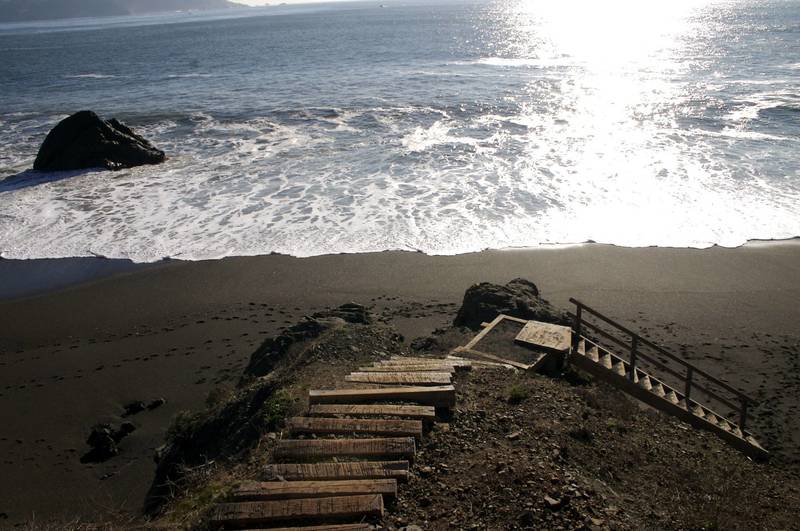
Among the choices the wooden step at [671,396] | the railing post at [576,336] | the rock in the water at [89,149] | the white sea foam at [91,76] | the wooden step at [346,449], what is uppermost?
the white sea foam at [91,76]

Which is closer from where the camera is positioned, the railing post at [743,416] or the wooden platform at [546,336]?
the railing post at [743,416]

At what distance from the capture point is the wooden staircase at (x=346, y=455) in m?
6.01

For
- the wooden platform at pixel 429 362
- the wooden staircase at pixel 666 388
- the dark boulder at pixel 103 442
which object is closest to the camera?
the wooden platform at pixel 429 362

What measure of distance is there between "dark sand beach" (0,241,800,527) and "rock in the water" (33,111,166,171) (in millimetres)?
10323

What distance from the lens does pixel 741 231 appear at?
17750 millimetres

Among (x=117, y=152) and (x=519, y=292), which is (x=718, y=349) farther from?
(x=117, y=152)

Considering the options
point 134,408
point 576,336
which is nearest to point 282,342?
point 134,408

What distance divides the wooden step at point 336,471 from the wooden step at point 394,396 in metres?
1.46

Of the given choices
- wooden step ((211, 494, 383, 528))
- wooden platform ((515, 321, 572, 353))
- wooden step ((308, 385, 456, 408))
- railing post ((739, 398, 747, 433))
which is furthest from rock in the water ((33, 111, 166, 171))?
railing post ((739, 398, 747, 433))

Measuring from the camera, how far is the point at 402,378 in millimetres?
8727

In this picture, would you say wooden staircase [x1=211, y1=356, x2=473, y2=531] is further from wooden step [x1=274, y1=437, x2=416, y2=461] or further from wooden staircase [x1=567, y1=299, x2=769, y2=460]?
wooden staircase [x1=567, y1=299, x2=769, y2=460]

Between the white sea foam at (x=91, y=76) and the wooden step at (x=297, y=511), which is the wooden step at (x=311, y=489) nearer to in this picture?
the wooden step at (x=297, y=511)

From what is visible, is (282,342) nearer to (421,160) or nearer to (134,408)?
(134,408)

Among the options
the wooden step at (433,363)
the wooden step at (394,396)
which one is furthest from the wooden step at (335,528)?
the wooden step at (433,363)
